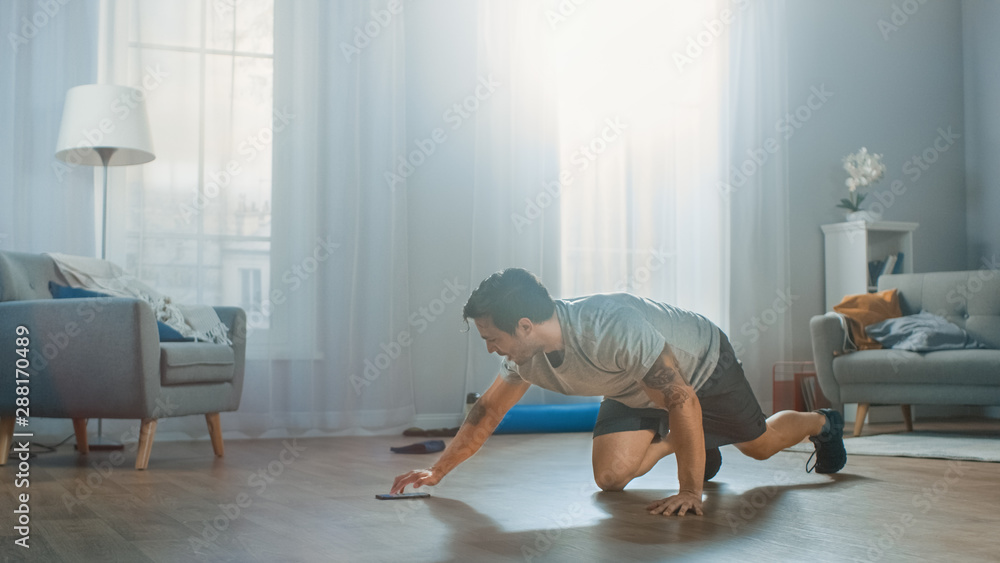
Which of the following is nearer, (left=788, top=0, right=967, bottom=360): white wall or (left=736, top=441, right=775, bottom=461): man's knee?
(left=736, top=441, right=775, bottom=461): man's knee

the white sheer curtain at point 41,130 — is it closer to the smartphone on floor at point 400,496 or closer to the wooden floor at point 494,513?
the wooden floor at point 494,513

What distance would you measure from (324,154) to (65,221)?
1206 mm

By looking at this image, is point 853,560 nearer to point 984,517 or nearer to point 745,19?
point 984,517

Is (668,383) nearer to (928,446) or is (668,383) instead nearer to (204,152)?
(928,446)

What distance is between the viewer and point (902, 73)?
239 inches

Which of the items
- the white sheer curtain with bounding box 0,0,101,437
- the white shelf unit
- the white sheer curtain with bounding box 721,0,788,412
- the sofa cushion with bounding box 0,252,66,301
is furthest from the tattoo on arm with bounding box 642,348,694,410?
the white shelf unit

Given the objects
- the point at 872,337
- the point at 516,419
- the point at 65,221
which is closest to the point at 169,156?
the point at 65,221

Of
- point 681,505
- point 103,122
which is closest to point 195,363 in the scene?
point 103,122

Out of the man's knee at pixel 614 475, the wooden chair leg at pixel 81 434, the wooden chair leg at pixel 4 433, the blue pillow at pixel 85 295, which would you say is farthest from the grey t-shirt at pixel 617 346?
the wooden chair leg at pixel 81 434

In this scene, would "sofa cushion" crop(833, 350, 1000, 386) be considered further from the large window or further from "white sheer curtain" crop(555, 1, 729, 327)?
the large window

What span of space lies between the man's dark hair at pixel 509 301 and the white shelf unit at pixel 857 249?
3925 mm

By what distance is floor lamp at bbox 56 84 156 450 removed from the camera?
3.65 meters

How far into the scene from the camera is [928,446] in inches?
144

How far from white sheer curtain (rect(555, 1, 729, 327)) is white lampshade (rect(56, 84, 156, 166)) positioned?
7.40 feet
